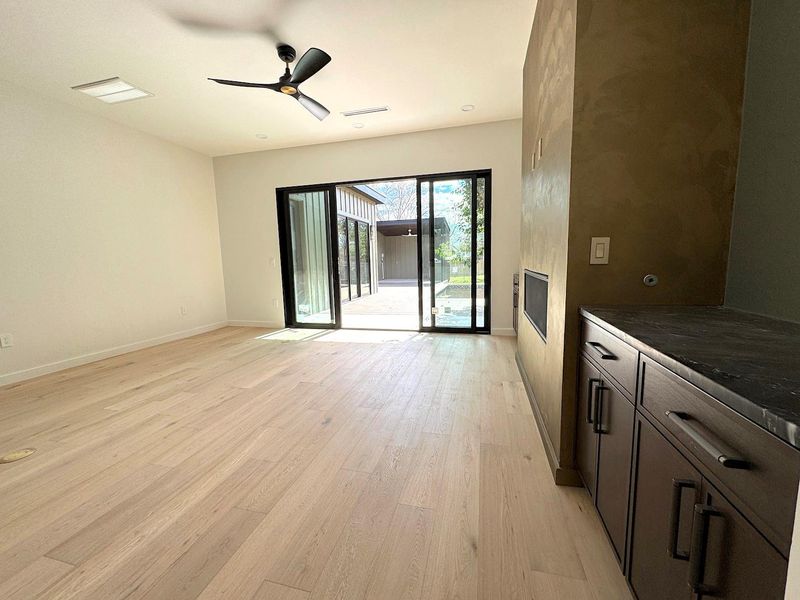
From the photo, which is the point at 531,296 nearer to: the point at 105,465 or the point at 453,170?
the point at 453,170

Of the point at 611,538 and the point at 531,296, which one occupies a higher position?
the point at 531,296

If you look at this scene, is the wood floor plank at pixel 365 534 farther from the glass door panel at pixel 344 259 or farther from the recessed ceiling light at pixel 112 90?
the glass door panel at pixel 344 259

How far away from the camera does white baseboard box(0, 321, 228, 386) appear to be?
3.24 meters

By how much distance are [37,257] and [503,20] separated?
4.88 meters

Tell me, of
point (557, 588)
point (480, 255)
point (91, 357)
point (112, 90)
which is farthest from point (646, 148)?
point (91, 357)

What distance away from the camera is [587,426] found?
1470 mm

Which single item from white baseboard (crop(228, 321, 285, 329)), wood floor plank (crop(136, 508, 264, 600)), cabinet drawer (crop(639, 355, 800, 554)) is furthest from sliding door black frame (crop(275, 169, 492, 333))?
cabinet drawer (crop(639, 355, 800, 554))

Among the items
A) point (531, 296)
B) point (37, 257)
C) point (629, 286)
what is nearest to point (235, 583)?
point (629, 286)

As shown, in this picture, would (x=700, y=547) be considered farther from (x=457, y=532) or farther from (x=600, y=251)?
(x=600, y=251)

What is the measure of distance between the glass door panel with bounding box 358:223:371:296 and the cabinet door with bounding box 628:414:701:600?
899 centimetres

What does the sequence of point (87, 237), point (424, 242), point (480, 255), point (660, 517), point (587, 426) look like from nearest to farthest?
1. point (660, 517)
2. point (587, 426)
3. point (87, 237)
4. point (480, 255)
5. point (424, 242)

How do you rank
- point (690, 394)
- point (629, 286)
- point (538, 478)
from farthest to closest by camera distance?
point (538, 478)
point (629, 286)
point (690, 394)

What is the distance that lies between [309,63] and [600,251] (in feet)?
8.18

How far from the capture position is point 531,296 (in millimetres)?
2662
